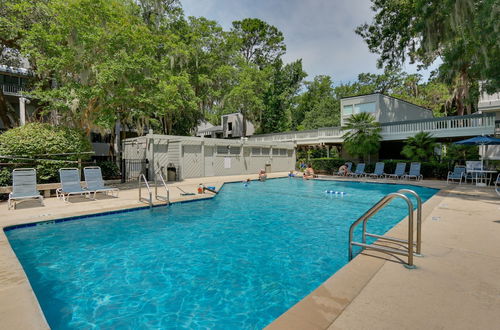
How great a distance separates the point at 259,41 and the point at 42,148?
33606 millimetres

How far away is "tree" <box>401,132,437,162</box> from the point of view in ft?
55.8

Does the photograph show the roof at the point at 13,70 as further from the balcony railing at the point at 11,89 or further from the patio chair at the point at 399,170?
the patio chair at the point at 399,170

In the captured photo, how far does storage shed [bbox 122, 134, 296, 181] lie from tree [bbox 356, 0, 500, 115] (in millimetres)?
11785

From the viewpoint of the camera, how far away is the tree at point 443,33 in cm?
1057

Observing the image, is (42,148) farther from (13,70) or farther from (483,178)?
(483,178)

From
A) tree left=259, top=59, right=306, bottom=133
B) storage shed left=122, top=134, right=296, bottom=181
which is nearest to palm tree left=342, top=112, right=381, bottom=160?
storage shed left=122, top=134, right=296, bottom=181

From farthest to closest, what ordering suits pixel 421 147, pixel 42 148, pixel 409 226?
pixel 421 147
pixel 42 148
pixel 409 226

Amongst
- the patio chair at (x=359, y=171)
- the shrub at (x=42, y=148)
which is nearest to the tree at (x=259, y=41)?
the patio chair at (x=359, y=171)

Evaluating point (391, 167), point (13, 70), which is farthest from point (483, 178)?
point (13, 70)

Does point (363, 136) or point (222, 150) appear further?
point (222, 150)

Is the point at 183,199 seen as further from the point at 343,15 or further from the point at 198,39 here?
the point at 198,39

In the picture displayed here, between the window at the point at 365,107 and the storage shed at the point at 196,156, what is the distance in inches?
275

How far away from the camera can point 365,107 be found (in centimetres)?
2191

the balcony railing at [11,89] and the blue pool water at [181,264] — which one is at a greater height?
the balcony railing at [11,89]
